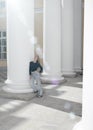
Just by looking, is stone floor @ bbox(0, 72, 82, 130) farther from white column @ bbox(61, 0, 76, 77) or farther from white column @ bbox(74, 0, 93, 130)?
white column @ bbox(61, 0, 76, 77)

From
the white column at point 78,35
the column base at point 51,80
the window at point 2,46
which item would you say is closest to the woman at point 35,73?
the column base at point 51,80

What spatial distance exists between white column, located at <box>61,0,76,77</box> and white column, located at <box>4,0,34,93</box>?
606cm

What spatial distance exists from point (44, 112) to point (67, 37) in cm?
894

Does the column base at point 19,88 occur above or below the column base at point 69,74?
above

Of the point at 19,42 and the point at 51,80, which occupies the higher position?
the point at 19,42

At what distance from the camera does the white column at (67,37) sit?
53.2ft

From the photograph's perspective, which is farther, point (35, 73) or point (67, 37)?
point (67, 37)

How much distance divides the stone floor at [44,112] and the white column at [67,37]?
5475 mm

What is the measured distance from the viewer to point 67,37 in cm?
1645

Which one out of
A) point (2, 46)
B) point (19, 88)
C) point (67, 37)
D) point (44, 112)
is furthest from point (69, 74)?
point (2, 46)

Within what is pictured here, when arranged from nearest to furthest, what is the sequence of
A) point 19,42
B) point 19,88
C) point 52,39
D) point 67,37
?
1. point 19,42
2. point 19,88
3. point 52,39
4. point 67,37

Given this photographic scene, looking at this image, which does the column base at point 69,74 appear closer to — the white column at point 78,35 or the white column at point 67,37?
the white column at point 67,37
